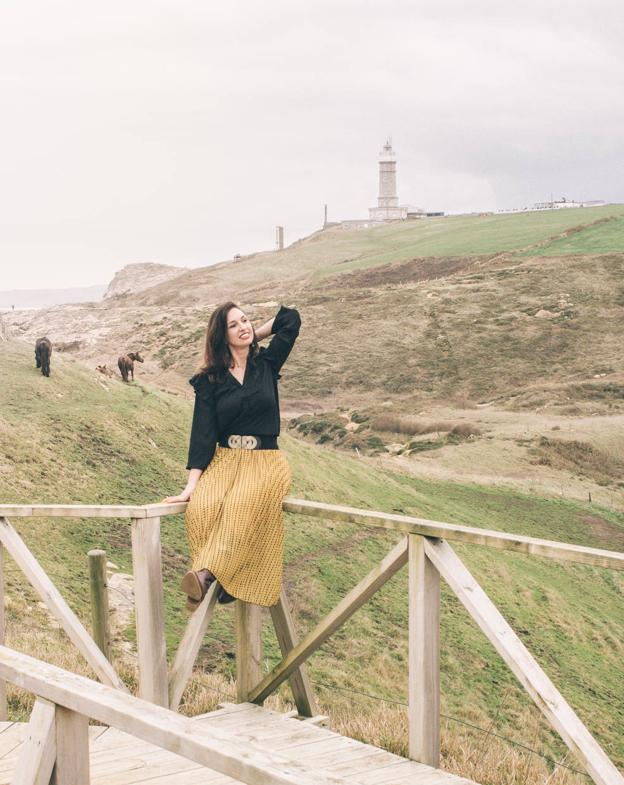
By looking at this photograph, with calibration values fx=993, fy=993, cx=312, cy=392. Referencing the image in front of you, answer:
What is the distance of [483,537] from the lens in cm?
410

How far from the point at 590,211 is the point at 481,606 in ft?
283

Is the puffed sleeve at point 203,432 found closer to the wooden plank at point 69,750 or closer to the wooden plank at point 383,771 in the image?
the wooden plank at point 383,771

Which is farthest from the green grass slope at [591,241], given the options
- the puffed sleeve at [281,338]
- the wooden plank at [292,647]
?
the wooden plank at [292,647]

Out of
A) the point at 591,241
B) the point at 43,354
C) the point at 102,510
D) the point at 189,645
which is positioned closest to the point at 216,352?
the point at 102,510

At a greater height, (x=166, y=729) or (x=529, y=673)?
→ (x=166, y=729)

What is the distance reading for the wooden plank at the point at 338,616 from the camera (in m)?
4.47

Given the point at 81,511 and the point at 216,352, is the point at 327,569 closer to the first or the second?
the point at 216,352

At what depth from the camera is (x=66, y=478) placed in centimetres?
1706

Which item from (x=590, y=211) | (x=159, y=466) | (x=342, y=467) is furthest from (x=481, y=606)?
(x=590, y=211)

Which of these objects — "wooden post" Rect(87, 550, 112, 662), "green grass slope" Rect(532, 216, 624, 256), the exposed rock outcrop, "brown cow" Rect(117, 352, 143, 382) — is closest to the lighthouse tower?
the exposed rock outcrop

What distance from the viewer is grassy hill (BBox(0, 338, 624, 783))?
13578 millimetres

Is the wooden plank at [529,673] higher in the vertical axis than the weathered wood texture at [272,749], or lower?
higher

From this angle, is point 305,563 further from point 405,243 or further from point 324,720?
point 405,243

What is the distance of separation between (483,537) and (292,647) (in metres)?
1.89
